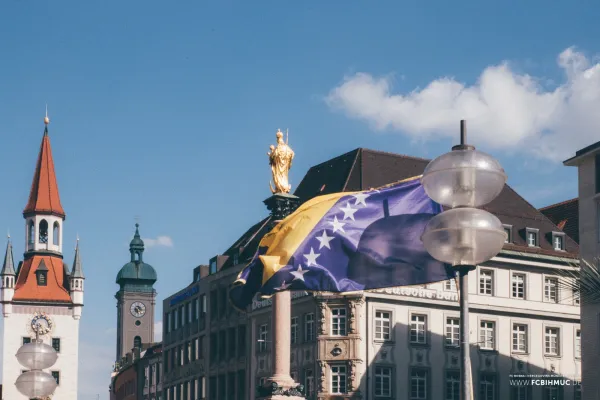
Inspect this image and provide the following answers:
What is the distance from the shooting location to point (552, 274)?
75.2m

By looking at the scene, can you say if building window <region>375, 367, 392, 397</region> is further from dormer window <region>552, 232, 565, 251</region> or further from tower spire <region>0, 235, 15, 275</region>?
tower spire <region>0, 235, 15, 275</region>

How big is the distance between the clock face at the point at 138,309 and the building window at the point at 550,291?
407 ft

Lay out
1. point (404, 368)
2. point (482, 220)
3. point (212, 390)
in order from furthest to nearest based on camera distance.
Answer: point (212, 390), point (404, 368), point (482, 220)

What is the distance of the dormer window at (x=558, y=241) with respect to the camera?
7662 cm

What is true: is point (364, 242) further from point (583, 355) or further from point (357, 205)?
point (583, 355)

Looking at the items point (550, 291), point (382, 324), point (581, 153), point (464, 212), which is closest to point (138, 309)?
point (550, 291)

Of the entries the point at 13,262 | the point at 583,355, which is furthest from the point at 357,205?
the point at 13,262

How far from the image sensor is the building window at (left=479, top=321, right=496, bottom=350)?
238 ft

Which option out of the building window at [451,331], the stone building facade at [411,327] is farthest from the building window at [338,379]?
the building window at [451,331]

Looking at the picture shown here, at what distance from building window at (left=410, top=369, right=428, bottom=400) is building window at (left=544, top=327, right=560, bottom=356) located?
818cm

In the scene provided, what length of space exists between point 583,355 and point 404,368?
642 inches

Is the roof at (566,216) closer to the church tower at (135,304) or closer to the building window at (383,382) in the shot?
the building window at (383,382)

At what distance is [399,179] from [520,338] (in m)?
11.0

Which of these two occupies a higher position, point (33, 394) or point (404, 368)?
point (404, 368)
